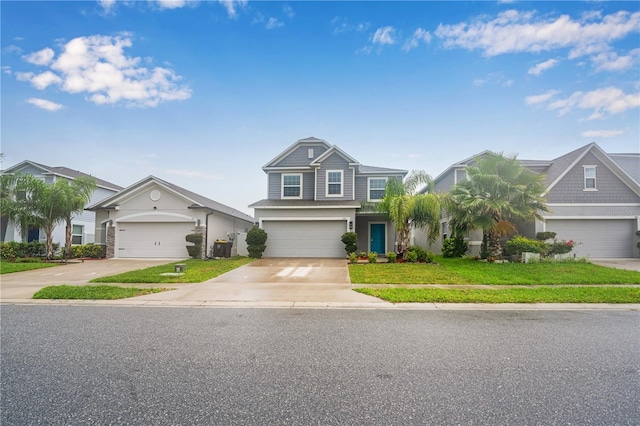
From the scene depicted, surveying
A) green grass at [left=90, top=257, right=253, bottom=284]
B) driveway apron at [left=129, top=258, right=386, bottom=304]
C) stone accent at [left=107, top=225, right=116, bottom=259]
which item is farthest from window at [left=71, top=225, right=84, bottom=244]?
driveway apron at [left=129, top=258, right=386, bottom=304]

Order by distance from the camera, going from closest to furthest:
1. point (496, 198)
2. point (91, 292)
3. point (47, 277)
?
point (91, 292) → point (47, 277) → point (496, 198)

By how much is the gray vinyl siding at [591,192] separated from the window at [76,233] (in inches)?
1276

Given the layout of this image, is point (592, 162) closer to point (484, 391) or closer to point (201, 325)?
point (484, 391)

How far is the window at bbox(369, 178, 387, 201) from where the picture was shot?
74.7 ft

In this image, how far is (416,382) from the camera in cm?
361

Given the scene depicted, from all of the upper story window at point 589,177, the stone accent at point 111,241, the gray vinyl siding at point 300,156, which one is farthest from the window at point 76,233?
the upper story window at point 589,177

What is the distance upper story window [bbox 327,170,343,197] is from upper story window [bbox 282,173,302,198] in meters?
2.14

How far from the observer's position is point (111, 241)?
20672mm

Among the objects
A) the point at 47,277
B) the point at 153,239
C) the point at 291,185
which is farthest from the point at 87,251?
the point at 291,185

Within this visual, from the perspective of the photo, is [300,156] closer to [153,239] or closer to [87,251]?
[153,239]

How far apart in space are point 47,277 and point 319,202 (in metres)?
14.3

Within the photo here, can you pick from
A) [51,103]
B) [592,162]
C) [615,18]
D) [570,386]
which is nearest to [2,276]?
[51,103]

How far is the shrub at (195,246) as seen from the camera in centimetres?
1923

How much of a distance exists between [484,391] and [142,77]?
1780cm
